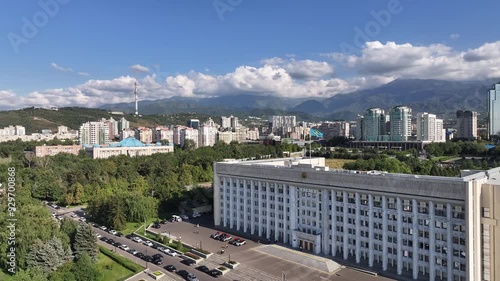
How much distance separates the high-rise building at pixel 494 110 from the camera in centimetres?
17275

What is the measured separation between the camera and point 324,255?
3394 centimetres

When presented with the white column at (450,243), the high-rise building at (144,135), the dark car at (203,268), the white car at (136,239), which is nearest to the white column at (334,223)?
the white column at (450,243)

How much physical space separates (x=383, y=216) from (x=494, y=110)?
172m

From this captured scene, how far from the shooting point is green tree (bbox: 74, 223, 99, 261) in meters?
34.7

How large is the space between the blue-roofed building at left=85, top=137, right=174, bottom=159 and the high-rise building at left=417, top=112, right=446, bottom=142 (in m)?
91.5

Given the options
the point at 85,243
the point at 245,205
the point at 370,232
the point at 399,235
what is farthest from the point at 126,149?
the point at 399,235

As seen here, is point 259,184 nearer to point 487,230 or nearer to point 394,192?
point 394,192

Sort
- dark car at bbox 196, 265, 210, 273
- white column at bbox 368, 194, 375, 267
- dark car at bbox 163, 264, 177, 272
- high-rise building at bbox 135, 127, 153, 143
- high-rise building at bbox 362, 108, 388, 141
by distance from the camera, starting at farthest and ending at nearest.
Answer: high-rise building at bbox 135, 127, 153, 143 → high-rise building at bbox 362, 108, 388, 141 → dark car at bbox 163, 264, 177, 272 → dark car at bbox 196, 265, 210, 273 → white column at bbox 368, 194, 375, 267

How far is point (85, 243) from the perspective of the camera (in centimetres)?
3484

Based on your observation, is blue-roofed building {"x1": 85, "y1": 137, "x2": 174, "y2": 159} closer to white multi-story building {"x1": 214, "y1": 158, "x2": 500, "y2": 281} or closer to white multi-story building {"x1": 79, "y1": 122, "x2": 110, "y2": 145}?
white multi-story building {"x1": 79, "y1": 122, "x2": 110, "y2": 145}

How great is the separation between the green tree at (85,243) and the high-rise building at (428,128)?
13587cm

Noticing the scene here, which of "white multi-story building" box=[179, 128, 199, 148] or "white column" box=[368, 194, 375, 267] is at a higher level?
"white multi-story building" box=[179, 128, 199, 148]

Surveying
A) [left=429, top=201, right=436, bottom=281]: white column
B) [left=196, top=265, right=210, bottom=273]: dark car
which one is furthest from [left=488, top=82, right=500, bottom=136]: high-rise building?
[left=196, top=265, right=210, bottom=273]: dark car

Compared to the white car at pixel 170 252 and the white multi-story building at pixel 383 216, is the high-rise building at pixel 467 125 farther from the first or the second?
the white car at pixel 170 252
